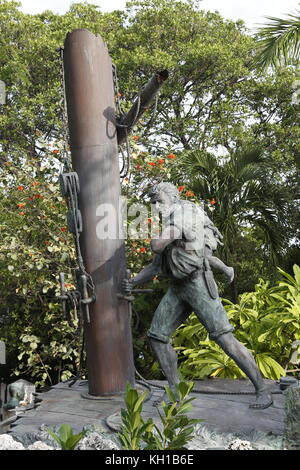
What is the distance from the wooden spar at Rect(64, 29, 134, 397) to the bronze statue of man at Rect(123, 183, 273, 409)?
48 cm

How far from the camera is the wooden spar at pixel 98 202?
5113 millimetres

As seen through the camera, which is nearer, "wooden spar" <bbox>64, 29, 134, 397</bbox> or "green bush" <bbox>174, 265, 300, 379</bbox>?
"wooden spar" <bbox>64, 29, 134, 397</bbox>

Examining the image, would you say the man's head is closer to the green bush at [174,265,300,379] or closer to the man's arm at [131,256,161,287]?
the man's arm at [131,256,161,287]

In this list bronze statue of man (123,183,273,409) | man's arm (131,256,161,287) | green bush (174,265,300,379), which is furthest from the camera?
green bush (174,265,300,379)

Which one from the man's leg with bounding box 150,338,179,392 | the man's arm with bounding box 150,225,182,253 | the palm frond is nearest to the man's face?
the man's arm with bounding box 150,225,182,253

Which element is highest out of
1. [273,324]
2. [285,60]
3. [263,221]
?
[285,60]

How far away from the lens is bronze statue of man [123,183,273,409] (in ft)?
15.1

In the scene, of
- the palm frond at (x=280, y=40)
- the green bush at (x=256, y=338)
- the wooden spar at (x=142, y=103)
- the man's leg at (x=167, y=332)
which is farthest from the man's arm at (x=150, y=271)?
the palm frond at (x=280, y=40)

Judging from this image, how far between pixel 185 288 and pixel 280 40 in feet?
18.3

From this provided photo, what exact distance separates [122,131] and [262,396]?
8.41 feet

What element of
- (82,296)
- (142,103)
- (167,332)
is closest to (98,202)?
(82,296)
